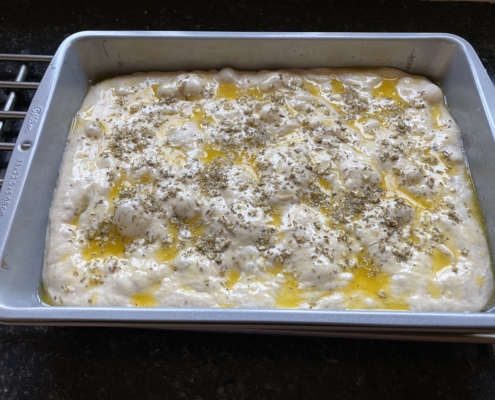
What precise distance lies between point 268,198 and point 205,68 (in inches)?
24.3

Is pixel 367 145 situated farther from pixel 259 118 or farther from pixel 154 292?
pixel 154 292

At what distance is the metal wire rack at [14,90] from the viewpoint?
Answer: 54.7 inches

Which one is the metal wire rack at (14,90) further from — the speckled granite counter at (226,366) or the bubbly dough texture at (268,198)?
the speckled granite counter at (226,366)

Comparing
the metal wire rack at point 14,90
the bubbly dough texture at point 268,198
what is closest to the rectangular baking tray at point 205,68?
the bubbly dough texture at point 268,198

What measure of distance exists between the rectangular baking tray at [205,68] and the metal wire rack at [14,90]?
0.15m

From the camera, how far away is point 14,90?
60.2 inches

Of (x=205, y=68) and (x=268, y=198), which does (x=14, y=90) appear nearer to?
(x=205, y=68)

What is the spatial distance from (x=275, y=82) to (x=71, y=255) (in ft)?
2.93

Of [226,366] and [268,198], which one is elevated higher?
[268,198]

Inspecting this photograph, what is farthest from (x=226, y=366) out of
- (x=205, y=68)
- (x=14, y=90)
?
(x=14, y=90)

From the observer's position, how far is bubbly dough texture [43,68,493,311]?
43.7 inches

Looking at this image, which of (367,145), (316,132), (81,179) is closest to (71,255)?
(81,179)

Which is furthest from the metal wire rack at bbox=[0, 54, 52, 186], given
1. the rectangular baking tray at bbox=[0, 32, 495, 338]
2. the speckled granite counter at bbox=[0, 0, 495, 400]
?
the speckled granite counter at bbox=[0, 0, 495, 400]

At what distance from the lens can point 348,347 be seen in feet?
3.55
